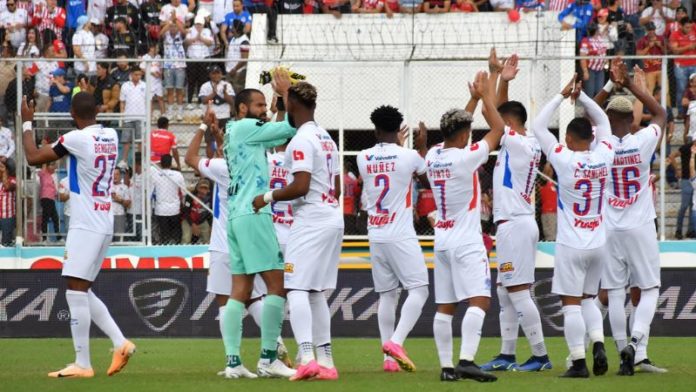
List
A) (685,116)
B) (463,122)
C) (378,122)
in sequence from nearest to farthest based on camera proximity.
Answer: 1. (463,122)
2. (378,122)
3. (685,116)

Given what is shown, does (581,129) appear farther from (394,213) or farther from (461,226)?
(394,213)

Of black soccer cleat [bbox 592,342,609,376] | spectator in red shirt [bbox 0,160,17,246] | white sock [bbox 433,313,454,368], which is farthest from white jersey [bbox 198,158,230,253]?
spectator in red shirt [bbox 0,160,17,246]

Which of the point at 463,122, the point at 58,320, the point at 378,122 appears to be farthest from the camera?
the point at 58,320

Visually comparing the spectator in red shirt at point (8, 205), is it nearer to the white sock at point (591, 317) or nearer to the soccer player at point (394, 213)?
the soccer player at point (394, 213)

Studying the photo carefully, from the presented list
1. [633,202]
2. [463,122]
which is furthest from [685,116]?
[463,122]

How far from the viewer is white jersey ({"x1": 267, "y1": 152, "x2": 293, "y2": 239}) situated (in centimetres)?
1278

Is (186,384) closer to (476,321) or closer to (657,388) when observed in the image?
(476,321)

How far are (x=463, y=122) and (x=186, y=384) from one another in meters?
3.28

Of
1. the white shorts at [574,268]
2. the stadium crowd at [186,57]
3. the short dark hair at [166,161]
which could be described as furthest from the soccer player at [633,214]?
the short dark hair at [166,161]

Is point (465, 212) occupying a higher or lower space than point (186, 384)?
higher

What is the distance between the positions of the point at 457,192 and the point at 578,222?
1191mm

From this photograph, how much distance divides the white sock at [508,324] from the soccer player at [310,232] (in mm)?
2182

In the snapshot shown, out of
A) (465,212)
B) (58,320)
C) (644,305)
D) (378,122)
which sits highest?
(378,122)

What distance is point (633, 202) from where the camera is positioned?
11.9 meters
